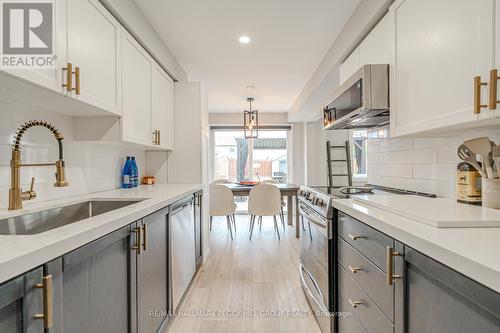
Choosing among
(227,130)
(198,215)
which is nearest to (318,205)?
(198,215)

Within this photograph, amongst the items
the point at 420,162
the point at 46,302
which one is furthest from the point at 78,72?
the point at 420,162

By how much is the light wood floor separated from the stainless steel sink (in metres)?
0.96

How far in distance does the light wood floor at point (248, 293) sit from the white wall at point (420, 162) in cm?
122

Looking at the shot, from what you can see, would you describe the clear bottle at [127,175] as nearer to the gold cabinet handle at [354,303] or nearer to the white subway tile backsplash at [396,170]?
the gold cabinet handle at [354,303]

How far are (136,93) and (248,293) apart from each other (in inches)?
75.9

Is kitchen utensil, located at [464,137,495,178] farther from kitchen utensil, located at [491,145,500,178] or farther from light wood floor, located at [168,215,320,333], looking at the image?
light wood floor, located at [168,215,320,333]

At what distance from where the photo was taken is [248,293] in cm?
228

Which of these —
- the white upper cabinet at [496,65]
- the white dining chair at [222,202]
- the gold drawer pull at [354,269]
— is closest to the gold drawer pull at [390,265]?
the gold drawer pull at [354,269]

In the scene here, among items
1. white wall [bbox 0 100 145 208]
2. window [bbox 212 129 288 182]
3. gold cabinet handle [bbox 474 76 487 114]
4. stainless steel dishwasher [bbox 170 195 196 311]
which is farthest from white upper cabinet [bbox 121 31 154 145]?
window [bbox 212 129 288 182]

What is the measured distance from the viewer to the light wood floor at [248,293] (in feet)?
6.01

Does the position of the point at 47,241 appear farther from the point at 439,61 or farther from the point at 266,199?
the point at 266,199

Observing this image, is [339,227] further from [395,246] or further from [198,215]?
[198,215]

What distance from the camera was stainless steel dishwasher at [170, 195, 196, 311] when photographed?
6.08 ft

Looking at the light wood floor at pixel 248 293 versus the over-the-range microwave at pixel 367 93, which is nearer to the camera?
the over-the-range microwave at pixel 367 93
